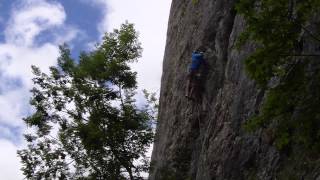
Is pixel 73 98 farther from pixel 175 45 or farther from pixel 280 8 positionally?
pixel 280 8

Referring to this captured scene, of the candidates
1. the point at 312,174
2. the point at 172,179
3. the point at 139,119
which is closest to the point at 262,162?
the point at 312,174

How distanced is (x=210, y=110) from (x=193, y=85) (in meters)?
1.31

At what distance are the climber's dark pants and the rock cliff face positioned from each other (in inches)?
13.2

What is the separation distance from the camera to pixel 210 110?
867 inches

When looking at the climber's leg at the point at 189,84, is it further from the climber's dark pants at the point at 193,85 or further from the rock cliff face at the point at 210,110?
the rock cliff face at the point at 210,110

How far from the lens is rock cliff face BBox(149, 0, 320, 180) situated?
15.6 metres

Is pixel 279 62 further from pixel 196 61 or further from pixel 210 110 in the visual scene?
pixel 196 61

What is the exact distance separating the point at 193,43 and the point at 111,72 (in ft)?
14.3

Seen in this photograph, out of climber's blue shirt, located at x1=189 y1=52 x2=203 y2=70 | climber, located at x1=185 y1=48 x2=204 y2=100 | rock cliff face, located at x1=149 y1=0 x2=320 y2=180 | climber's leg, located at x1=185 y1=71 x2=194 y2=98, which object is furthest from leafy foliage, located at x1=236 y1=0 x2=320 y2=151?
climber's leg, located at x1=185 y1=71 x2=194 y2=98

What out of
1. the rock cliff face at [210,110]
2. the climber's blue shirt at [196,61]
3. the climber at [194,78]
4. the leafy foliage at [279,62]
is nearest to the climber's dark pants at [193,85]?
the climber at [194,78]

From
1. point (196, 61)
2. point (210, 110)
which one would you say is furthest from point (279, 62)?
point (196, 61)

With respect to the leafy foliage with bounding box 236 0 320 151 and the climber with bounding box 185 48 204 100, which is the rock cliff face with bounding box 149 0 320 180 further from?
A: the leafy foliage with bounding box 236 0 320 151

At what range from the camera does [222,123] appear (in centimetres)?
1816

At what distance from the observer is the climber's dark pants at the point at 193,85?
22609 millimetres
